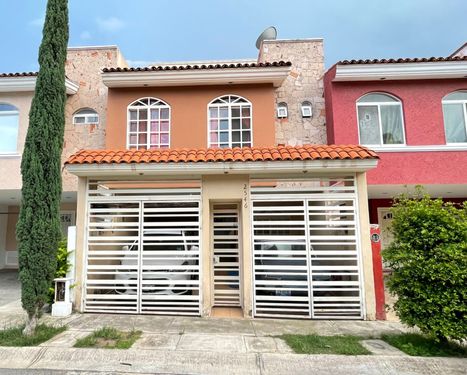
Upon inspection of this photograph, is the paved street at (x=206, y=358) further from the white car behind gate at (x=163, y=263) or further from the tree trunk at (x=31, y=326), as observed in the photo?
the white car behind gate at (x=163, y=263)

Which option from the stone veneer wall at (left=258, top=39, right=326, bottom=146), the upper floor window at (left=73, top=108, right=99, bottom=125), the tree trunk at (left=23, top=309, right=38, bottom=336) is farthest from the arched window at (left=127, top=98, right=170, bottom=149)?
the tree trunk at (left=23, top=309, right=38, bottom=336)

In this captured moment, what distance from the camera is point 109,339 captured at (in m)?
5.98

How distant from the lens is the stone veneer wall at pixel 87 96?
41.6 feet

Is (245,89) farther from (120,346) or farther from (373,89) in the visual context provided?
(120,346)

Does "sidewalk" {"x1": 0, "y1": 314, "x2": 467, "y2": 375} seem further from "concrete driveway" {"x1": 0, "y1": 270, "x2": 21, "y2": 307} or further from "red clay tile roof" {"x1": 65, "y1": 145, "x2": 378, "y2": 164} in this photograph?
"concrete driveway" {"x1": 0, "y1": 270, "x2": 21, "y2": 307}

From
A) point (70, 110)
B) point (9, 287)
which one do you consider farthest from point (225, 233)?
point (70, 110)

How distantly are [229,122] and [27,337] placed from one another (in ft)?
28.7

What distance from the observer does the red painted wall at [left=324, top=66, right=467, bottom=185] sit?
10859mm

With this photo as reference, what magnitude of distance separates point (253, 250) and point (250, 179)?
1.77 metres

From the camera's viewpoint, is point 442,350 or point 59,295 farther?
point 59,295

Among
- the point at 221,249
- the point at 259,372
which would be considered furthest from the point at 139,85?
the point at 259,372

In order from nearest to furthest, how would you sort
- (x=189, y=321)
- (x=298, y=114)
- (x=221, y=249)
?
(x=189, y=321) → (x=221, y=249) → (x=298, y=114)

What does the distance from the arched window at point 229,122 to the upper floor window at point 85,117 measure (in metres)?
4.80

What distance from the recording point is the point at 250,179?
8094 mm
